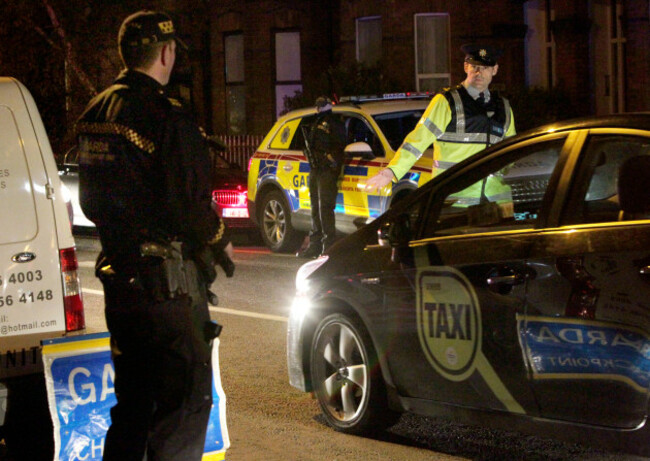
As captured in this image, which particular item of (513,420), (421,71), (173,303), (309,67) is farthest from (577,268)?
(309,67)

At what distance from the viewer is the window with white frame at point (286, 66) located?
1046 inches

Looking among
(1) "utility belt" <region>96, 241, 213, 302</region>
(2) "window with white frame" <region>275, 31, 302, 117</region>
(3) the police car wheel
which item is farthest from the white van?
(2) "window with white frame" <region>275, 31, 302, 117</region>

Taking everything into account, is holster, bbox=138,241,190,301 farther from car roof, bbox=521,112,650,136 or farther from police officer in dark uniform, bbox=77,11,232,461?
car roof, bbox=521,112,650,136

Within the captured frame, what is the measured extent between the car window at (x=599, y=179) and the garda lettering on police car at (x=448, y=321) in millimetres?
597

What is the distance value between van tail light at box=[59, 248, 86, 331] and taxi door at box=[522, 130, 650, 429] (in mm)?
2372

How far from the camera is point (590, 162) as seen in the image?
16.2 ft

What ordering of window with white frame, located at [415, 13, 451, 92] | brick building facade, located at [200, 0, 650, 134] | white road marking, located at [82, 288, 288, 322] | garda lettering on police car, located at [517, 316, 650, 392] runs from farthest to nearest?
window with white frame, located at [415, 13, 451, 92], brick building facade, located at [200, 0, 650, 134], white road marking, located at [82, 288, 288, 322], garda lettering on police car, located at [517, 316, 650, 392]

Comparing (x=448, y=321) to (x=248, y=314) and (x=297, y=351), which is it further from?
(x=248, y=314)

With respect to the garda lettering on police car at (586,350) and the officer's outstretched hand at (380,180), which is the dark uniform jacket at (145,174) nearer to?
the garda lettering on police car at (586,350)

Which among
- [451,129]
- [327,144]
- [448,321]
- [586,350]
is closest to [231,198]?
[327,144]

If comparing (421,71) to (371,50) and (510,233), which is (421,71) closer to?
(371,50)

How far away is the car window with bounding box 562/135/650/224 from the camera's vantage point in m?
4.87

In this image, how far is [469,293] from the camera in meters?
5.11

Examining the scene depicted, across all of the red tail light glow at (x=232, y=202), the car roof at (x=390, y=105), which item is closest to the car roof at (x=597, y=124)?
the car roof at (x=390, y=105)
